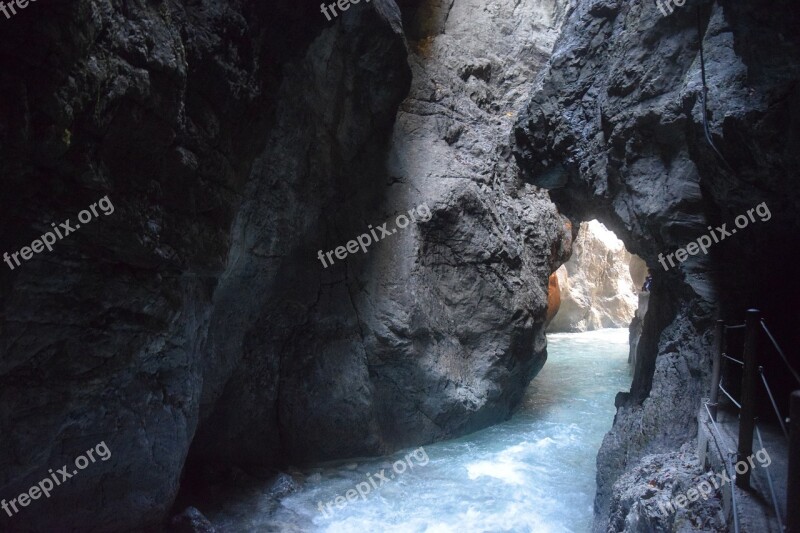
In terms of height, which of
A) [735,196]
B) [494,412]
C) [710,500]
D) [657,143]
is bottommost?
[494,412]

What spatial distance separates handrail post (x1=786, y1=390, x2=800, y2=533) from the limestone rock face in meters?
26.3

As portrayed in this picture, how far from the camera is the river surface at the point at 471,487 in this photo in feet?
20.9

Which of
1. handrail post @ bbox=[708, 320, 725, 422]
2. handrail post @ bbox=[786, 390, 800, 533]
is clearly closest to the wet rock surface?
handrail post @ bbox=[708, 320, 725, 422]

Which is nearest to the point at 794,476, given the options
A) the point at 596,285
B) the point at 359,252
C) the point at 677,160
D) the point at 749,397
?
the point at 749,397

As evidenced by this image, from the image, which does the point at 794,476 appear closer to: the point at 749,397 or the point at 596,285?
the point at 749,397

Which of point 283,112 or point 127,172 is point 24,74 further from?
point 283,112

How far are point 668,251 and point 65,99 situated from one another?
5.77 m

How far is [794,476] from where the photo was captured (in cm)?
187

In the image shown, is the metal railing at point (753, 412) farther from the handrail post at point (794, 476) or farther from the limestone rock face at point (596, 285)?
the limestone rock face at point (596, 285)

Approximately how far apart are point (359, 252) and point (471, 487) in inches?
158

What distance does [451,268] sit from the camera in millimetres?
9055

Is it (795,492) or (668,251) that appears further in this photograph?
(668,251)

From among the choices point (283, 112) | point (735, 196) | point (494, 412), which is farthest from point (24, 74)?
point (494, 412)

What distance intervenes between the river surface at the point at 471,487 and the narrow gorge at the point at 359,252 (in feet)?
0.19
